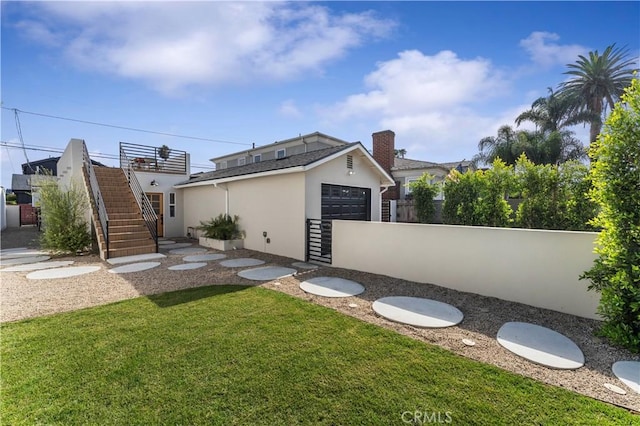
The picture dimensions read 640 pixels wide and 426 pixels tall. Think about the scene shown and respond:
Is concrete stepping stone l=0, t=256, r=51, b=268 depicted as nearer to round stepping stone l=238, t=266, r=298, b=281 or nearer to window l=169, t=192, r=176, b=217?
window l=169, t=192, r=176, b=217

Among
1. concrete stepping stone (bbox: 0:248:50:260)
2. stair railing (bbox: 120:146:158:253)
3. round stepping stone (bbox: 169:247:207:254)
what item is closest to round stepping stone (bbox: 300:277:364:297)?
round stepping stone (bbox: 169:247:207:254)

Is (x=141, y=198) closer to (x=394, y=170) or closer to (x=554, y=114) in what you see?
(x=394, y=170)

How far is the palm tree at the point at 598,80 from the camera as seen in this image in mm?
→ 19219

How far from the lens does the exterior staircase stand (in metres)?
9.27

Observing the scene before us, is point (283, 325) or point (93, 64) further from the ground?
point (93, 64)

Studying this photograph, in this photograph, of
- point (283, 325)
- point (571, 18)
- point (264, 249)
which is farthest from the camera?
point (264, 249)

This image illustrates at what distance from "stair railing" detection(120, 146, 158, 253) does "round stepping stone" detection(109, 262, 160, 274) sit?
1975mm

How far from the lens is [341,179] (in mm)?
10070

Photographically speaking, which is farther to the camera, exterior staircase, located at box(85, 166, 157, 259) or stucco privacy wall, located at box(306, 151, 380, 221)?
exterior staircase, located at box(85, 166, 157, 259)

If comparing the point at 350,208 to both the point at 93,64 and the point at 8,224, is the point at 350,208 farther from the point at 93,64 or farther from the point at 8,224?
the point at 8,224

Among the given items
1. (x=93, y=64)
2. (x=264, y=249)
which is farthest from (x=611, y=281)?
(x=93, y=64)

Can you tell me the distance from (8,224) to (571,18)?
32720 millimetres

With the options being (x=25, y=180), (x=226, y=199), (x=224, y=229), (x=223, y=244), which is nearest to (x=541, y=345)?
(x=223, y=244)

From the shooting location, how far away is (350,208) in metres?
10.8
